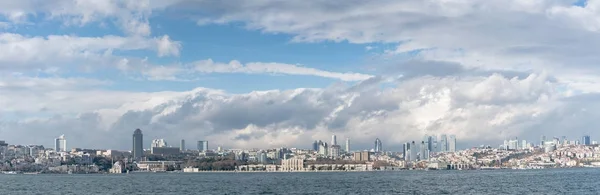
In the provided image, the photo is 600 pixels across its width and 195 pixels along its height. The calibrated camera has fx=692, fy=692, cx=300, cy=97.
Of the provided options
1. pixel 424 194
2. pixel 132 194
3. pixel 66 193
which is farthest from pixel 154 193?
pixel 424 194

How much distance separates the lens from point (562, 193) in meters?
66.9

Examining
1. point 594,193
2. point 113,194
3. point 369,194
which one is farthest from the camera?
point 113,194

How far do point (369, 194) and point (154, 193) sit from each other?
911 inches

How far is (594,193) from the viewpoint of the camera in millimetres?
63969

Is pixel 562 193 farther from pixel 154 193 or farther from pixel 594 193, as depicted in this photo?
pixel 154 193

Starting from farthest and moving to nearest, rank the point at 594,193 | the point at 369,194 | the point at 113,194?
the point at 113,194 < the point at 369,194 < the point at 594,193

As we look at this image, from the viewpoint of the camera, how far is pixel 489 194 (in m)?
67.0

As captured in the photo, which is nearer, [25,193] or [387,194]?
[387,194]

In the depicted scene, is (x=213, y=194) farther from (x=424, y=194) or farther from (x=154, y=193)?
(x=424, y=194)

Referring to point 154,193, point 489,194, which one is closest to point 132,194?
Answer: point 154,193

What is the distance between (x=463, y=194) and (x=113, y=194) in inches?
1442

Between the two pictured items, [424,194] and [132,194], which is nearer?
[424,194]

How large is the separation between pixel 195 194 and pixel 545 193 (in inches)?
1411

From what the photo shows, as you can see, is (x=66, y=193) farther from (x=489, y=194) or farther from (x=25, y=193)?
(x=489, y=194)
